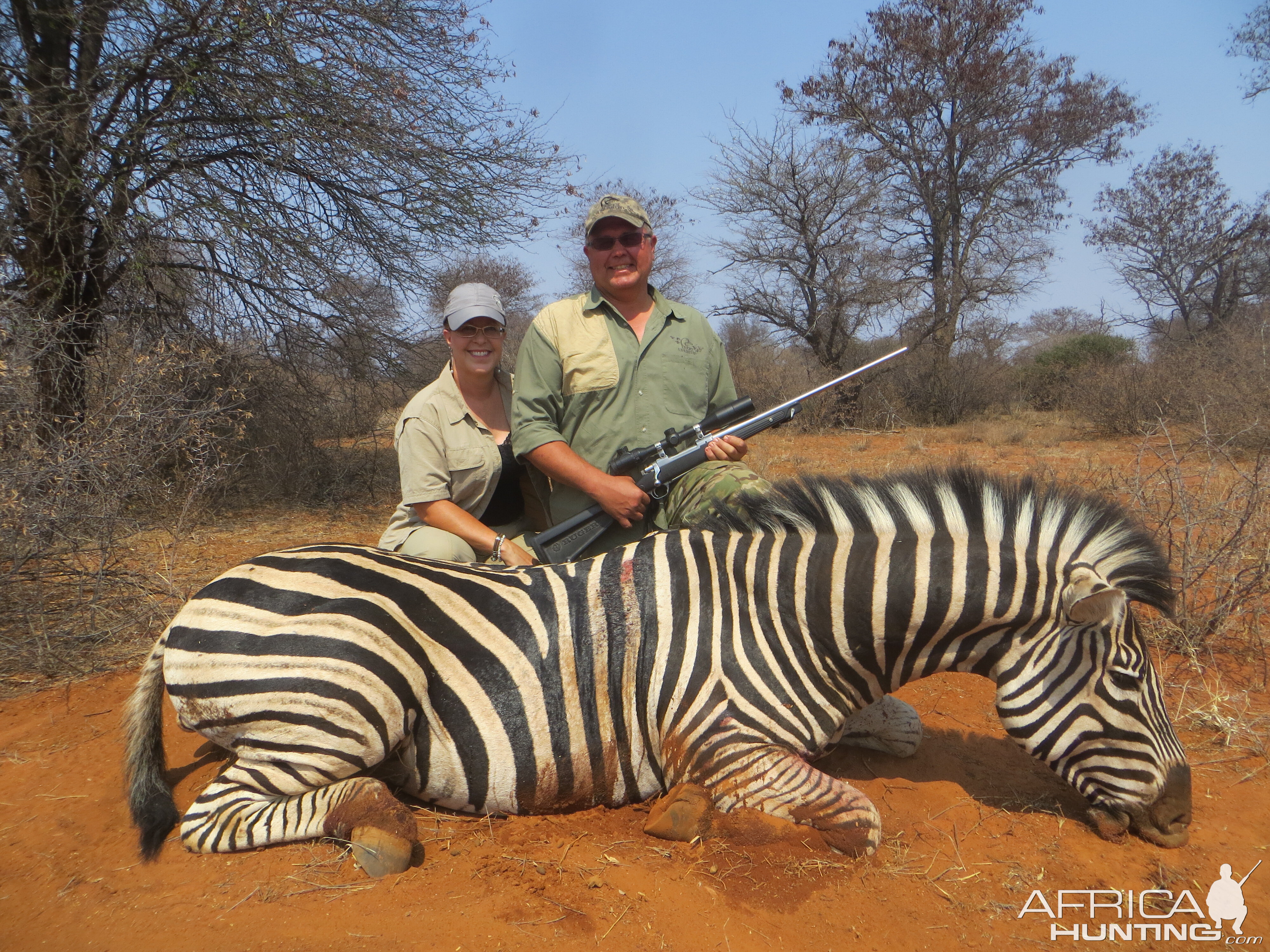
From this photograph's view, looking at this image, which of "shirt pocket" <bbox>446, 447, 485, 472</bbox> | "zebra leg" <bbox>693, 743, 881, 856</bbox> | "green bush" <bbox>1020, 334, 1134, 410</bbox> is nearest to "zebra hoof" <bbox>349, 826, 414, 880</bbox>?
"zebra leg" <bbox>693, 743, 881, 856</bbox>

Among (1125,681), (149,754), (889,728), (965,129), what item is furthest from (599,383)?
(965,129)

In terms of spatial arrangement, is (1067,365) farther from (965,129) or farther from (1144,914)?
(1144,914)

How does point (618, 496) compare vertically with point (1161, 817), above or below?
above

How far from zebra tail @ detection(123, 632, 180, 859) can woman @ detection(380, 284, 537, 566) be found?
115 cm

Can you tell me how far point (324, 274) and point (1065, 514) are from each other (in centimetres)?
787

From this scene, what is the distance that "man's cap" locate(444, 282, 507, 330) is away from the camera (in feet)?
12.7

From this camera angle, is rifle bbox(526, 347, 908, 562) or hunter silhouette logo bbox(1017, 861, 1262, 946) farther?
rifle bbox(526, 347, 908, 562)

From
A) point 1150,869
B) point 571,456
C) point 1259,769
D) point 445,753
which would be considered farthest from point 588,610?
point 1259,769

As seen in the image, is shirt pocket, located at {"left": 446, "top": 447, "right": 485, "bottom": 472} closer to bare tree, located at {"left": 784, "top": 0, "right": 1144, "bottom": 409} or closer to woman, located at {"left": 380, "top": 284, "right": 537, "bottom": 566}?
woman, located at {"left": 380, "top": 284, "right": 537, "bottom": 566}

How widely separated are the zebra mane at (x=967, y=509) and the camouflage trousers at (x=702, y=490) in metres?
0.30

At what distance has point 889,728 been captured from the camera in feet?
10.6

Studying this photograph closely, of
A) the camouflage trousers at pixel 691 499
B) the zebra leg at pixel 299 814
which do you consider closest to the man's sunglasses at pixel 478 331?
the camouflage trousers at pixel 691 499

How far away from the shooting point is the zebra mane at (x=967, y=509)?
258cm

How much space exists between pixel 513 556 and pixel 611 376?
3.38ft
